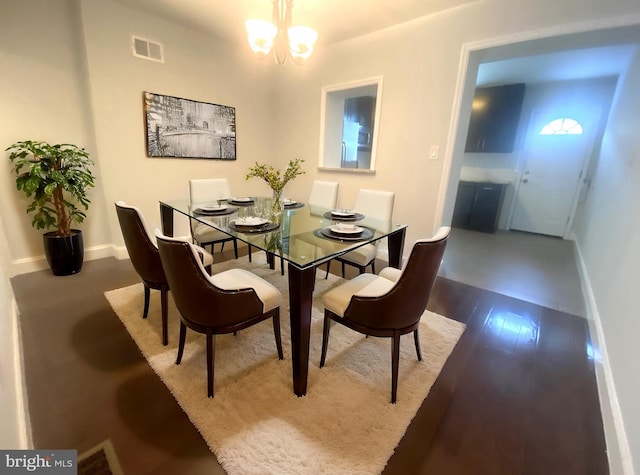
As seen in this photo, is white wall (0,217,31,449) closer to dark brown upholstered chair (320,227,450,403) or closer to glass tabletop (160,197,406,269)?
glass tabletop (160,197,406,269)

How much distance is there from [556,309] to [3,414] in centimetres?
340

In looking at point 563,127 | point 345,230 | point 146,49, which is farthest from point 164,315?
point 563,127

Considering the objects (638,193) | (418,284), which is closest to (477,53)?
(638,193)

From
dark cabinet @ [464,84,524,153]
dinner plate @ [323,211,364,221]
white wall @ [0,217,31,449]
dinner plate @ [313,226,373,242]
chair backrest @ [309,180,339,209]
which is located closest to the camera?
white wall @ [0,217,31,449]

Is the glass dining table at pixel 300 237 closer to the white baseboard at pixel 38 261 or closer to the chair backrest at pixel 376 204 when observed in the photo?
the chair backrest at pixel 376 204

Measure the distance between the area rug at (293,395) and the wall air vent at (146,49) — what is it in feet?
8.76

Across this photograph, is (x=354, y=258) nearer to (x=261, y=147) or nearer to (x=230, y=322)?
(x=230, y=322)

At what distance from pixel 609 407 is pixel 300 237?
1787 millimetres

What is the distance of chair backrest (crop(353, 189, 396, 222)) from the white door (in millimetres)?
3884

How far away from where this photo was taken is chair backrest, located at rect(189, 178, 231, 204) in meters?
2.92

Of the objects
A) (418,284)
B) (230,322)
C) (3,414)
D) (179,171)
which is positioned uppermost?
(179,171)

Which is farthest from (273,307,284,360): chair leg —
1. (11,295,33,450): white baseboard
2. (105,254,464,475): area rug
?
(11,295,33,450): white baseboard

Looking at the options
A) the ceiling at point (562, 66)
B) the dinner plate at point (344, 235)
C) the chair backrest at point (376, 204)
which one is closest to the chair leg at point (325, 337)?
the dinner plate at point (344, 235)

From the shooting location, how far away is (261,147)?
13.9 feet
